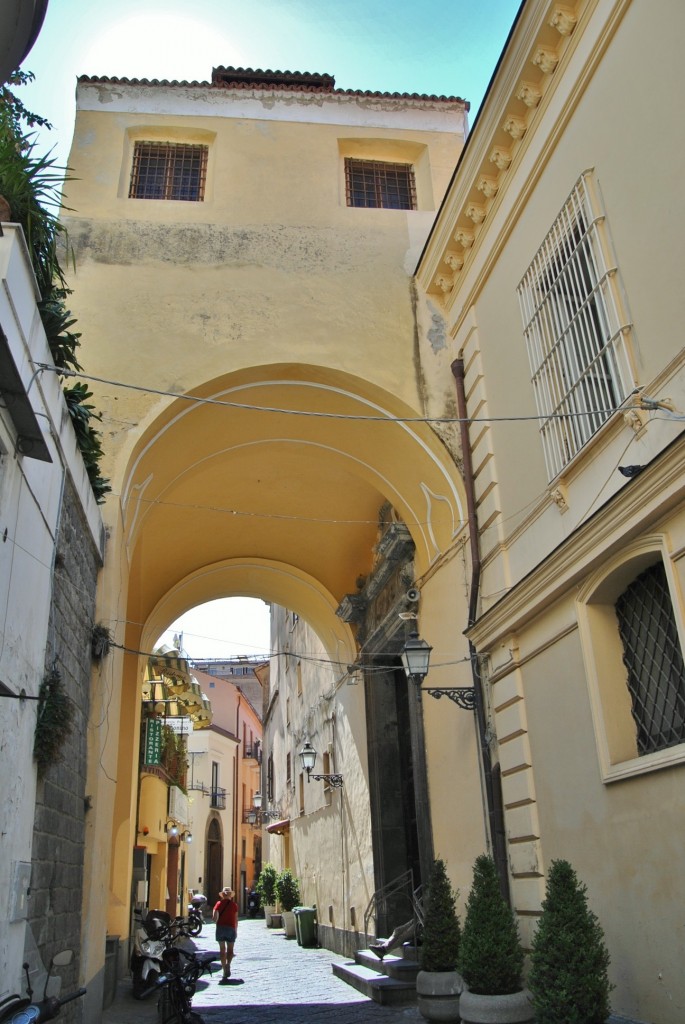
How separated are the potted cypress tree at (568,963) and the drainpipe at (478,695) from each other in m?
2.36

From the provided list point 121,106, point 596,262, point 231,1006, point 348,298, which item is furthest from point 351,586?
point 596,262

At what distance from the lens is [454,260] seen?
33.1ft

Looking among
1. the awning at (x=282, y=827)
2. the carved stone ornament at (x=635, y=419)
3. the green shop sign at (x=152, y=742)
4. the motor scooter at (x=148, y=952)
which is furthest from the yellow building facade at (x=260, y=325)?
the awning at (x=282, y=827)

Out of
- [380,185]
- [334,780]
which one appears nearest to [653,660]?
[380,185]

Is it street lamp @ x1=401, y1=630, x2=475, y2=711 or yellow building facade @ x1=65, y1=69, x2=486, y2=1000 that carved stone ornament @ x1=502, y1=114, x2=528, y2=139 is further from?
street lamp @ x1=401, y1=630, x2=475, y2=711

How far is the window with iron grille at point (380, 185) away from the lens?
12.2 meters

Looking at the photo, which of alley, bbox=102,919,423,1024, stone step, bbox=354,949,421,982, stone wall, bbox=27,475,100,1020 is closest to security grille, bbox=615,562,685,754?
stone wall, bbox=27,475,100,1020

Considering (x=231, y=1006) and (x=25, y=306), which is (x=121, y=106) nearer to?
(x=25, y=306)

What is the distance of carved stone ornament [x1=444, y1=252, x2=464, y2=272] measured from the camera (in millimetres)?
10062

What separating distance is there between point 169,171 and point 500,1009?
10710mm

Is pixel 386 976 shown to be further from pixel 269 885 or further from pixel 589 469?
pixel 269 885

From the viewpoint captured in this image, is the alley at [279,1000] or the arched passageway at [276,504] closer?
the alley at [279,1000]

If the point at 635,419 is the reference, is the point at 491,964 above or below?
below

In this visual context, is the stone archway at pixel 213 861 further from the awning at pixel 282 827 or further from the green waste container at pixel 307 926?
the green waste container at pixel 307 926
